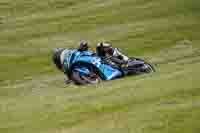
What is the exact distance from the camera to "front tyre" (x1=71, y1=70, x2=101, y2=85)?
87.0 ft

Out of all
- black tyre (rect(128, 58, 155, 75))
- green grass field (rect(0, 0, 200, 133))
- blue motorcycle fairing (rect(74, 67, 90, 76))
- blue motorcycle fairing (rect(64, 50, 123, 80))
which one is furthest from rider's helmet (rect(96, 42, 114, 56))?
green grass field (rect(0, 0, 200, 133))

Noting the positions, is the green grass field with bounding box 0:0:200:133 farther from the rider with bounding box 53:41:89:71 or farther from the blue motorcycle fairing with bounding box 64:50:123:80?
the blue motorcycle fairing with bounding box 64:50:123:80

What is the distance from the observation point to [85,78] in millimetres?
26734

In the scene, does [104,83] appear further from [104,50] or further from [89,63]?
[104,50]

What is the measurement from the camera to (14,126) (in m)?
19.5

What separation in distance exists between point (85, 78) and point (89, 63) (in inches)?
35.7

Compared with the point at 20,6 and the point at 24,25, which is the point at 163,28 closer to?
the point at 24,25

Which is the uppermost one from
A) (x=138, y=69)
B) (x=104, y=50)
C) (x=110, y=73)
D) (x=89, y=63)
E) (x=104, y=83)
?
(x=104, y=50)

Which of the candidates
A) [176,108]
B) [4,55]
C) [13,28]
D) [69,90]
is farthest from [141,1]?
[176,108]

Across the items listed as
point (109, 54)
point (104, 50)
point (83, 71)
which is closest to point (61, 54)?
point (83, 71)

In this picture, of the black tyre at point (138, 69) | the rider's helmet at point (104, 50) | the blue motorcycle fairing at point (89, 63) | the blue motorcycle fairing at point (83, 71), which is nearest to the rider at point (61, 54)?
the blue motorcycle fairing at point (89, 63)

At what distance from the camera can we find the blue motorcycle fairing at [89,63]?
88.4 ft

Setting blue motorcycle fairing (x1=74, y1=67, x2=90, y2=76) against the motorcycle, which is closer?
the motorcycle

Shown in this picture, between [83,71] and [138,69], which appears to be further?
[83,71]
